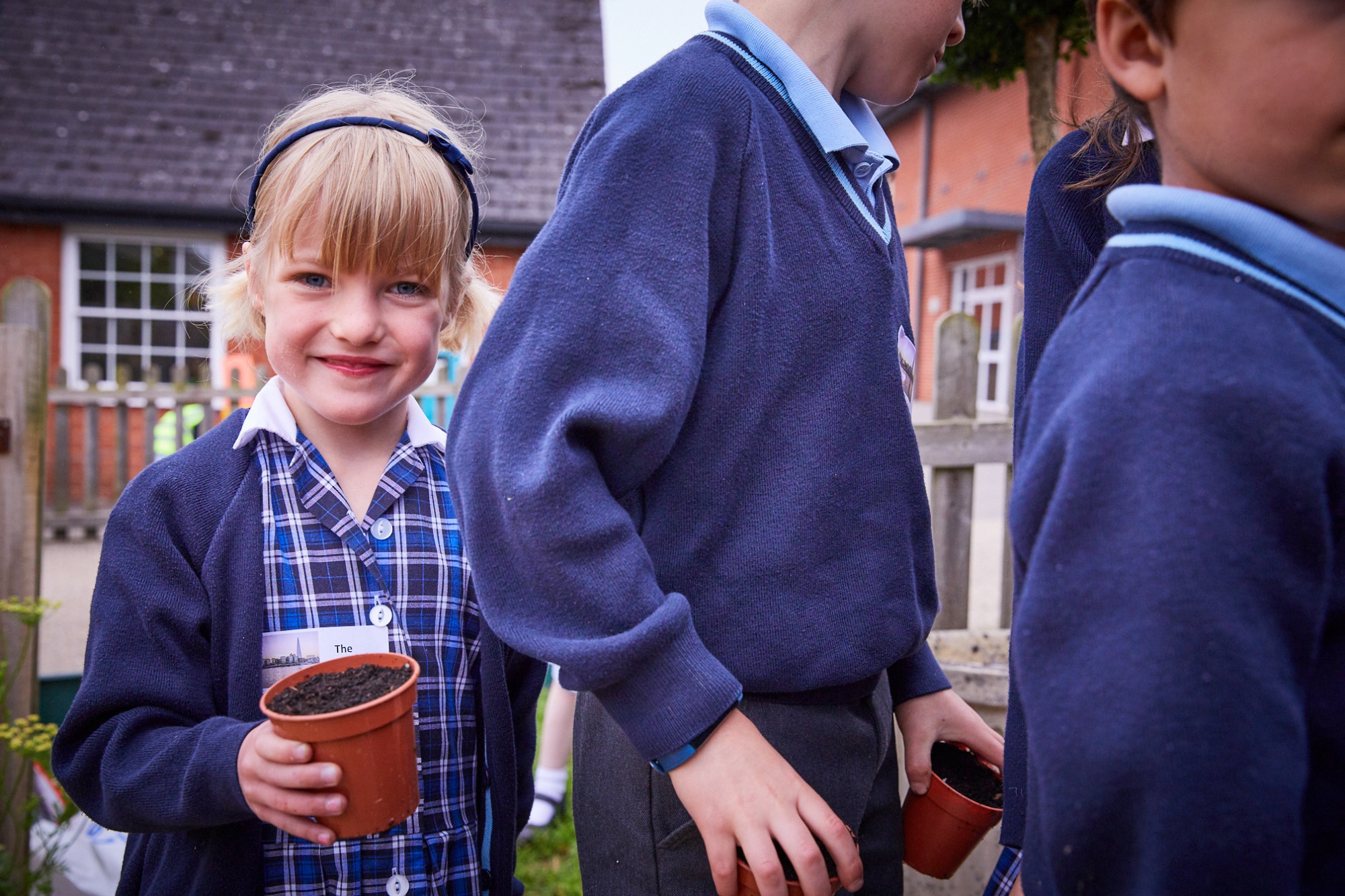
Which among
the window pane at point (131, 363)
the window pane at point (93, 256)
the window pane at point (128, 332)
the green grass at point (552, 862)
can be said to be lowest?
the green grass at point (552, 862)

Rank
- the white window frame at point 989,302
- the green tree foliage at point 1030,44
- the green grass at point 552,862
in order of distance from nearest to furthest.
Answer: the green grass at point 552,862 → the green tree foliage at point 1030,44 → the white window frame at point 989,302

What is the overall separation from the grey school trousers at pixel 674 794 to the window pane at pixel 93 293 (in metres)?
11.7

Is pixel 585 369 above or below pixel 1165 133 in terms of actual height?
below

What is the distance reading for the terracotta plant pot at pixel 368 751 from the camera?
112 cm

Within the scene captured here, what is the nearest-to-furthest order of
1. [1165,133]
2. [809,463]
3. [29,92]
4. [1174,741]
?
[1174,741] → [1165,133] → [809,463] → [29,92]

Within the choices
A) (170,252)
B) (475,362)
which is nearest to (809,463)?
(475,362)

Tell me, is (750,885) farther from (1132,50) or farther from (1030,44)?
(1030,44)

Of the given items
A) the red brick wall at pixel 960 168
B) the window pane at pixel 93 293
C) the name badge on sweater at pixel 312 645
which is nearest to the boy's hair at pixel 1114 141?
the name badge on sweater at pixel 312 645

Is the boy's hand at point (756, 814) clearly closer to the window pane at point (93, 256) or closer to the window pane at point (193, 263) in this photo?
the window pane at point (193, 263)

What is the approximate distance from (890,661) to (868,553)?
0.14m

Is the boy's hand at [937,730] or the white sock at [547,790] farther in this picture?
the white sock at [547,790]

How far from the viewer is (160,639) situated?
1.33 meters

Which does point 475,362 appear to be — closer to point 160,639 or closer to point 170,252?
point 160,639

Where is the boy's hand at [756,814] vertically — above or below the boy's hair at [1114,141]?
below
